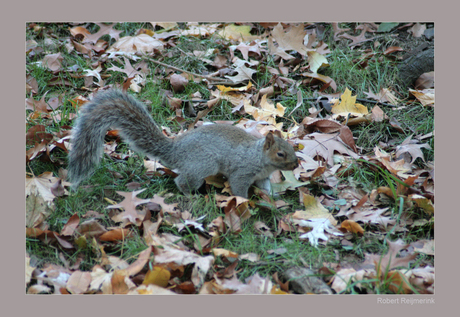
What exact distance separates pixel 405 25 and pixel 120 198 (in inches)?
170

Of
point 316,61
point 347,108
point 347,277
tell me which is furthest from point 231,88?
point 347,277

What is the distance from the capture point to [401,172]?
3570 mm

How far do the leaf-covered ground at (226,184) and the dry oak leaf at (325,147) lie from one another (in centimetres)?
1

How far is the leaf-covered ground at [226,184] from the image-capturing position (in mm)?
2680

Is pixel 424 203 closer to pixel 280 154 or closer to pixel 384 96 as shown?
pixel 280 154

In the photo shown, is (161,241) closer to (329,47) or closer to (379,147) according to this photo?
(379,147)

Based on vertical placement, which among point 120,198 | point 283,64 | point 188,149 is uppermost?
point 283,64

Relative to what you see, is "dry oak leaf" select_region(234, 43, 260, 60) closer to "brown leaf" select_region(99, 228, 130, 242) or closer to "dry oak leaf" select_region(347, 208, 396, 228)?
"dry oak leaf" select_region(347, 208, 396, 228)

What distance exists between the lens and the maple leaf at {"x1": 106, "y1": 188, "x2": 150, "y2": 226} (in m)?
3.08

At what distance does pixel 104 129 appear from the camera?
3.54 m

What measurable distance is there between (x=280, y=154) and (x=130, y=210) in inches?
51.0

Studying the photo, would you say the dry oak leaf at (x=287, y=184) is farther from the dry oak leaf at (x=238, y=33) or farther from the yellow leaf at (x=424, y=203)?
the dry oak leaf at (x=238, y=33)

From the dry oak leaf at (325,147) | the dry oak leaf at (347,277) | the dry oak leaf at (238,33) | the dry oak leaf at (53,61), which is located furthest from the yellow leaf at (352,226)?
the dry oak leaf at (53,61)

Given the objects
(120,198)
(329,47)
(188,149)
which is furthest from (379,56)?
(120,198)
